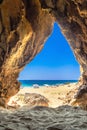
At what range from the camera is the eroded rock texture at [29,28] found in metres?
10.9

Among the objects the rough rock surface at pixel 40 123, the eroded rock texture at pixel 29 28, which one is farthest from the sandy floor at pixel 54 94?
the rough rock surface at pixel 40 123

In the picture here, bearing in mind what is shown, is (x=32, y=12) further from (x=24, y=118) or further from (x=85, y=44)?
(x=24, y=118)

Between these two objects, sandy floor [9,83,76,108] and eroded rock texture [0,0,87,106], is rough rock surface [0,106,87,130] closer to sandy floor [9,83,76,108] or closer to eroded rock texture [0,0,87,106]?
eroded rock texture [0,0,87,106]

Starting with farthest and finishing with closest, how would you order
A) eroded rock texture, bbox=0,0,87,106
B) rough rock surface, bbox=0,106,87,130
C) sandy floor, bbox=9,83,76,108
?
1. sandy floor, bbox=9,83,76,108
2. eroded rock texture, bbox=0,0,87,106
3. rough rock surface, bbox=0,106,87,130

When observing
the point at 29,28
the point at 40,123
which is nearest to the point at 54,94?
the point at 29,28

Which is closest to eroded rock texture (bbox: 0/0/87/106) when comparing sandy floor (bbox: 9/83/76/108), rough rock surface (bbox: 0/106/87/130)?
rough rock surface (bbox: 0/106/87/130)

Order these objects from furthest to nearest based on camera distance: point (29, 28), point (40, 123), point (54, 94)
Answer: point (54, 94), point (29, 28), point (40, 123)

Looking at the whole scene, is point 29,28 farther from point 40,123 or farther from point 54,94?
point 54,94

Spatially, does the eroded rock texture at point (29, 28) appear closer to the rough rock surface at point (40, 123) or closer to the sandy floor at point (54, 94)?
the rough rock surface at point (40, 123)

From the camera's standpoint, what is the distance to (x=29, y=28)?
1232cm

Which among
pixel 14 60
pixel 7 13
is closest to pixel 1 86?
pixel 14 60

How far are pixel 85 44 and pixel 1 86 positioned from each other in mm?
4919

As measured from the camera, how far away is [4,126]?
412 centimetres

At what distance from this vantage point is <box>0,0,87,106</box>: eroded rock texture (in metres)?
10.9
